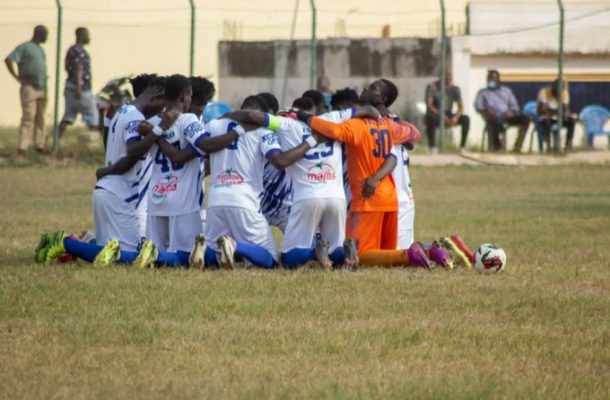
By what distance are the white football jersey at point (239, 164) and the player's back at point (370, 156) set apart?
0.70m

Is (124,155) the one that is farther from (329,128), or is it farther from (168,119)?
(329,128)

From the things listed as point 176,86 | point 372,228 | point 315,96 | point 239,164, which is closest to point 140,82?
point 176,86

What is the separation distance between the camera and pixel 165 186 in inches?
498

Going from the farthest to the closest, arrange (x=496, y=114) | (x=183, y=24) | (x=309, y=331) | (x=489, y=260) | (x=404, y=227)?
(x=183, y=24) < (x=496, y=114) < (x=404, y=227) < (x=489, y=260) < (x=309, y=331)

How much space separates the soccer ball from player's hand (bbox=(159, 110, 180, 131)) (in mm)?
2778

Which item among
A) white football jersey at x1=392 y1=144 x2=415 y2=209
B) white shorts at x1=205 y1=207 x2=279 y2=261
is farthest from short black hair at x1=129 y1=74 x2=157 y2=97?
white football jersey at x1=392 y1=144 x2=415 y2=209

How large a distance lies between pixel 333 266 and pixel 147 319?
3.19 m

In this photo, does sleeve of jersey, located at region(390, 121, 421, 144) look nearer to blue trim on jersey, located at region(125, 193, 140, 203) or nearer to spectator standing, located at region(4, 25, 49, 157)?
blue trim on jersey, located at region(125, 193, 140, 203)

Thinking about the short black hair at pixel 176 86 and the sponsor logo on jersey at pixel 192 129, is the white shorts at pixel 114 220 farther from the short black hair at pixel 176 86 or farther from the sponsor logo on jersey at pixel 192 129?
the short black hair at pixel 176 86

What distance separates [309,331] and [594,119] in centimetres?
2742

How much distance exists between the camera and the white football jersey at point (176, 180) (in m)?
12.6

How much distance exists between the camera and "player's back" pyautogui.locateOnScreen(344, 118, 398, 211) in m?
12.6

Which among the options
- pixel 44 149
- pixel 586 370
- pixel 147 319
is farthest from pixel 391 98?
pixel 44 149

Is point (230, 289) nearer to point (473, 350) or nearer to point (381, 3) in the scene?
point (473, 350)
